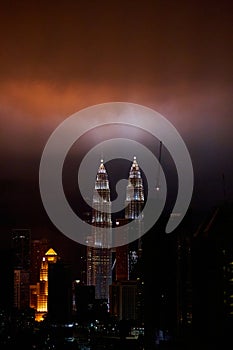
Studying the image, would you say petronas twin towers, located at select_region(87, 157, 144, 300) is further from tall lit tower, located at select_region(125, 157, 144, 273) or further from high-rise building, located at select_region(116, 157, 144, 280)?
tall lit tower, located at select_region(125, 157, 144, 273)

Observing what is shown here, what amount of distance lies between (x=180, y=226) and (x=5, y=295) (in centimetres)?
647

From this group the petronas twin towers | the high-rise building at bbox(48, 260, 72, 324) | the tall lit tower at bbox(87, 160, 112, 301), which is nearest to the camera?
the high-rise building at bbox(48, 260, 72, 324)

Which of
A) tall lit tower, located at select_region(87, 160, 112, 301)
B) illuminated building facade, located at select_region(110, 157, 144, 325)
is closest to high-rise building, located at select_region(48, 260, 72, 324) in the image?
illuminated building facade, located at select_region(110, 157, 144, 325)

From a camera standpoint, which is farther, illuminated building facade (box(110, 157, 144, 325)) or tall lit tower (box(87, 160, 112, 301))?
tall lit tower (box(87, 160, 112, 301))

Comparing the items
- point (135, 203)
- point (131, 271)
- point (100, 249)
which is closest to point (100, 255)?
point (100, 249)

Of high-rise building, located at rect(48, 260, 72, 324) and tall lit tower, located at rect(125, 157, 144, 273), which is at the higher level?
tall lit tower, located at rect(125, 157, 144, 273)

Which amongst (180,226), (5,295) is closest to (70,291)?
(5,295)

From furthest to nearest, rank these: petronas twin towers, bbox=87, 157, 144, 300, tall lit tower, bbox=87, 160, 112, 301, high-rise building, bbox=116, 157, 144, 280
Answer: tall lit tower, bbox=87, 160, 112, 301
petronas twin towers, bbox=87, 157, 144, 300
high-rise building, bbox=116, 157, 144, 280

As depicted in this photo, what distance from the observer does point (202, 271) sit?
841 cm

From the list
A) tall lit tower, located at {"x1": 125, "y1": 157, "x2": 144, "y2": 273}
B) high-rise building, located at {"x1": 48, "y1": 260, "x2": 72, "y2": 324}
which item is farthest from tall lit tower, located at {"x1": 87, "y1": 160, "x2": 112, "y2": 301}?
tall lit tower, located at {"x1": 125, "y1": 157, "x2": 144, "y2": 273}

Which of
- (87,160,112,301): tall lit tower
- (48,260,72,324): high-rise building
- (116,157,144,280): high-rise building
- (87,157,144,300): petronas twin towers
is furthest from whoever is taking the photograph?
(87,160,112,301): tall lit tower

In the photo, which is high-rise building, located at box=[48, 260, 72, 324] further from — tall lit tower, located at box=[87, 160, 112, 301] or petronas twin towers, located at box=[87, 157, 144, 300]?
tall lit tower, located at box=[87, 160, 112, 301]

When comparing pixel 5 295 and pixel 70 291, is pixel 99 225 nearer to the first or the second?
pixel 70 291

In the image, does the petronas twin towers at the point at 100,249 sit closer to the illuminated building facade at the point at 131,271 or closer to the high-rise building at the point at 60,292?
the illuminated building facade at the point at 131,271
